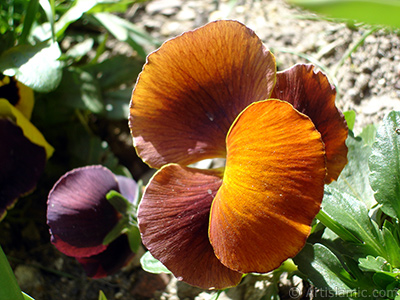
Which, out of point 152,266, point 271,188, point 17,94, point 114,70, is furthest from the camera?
point 114,70

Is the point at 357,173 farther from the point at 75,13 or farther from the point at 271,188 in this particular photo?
the point at 75,13

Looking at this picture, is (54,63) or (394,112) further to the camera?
(54,63)

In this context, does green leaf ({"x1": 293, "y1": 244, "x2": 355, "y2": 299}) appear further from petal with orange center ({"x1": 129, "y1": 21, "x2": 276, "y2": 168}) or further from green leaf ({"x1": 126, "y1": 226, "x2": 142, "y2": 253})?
green leaf ({"x1": 126, "y1": 226, "x2": 142, "y2": 253})

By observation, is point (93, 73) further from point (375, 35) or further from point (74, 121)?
point (375, 35)

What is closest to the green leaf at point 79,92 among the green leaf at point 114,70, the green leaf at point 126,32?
the green leaf at point 114,70

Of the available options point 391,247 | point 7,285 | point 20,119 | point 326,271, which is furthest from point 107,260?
point 391,247

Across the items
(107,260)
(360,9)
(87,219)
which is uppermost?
(360,9)

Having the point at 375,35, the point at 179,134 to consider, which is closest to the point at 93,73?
the point at 179,134
